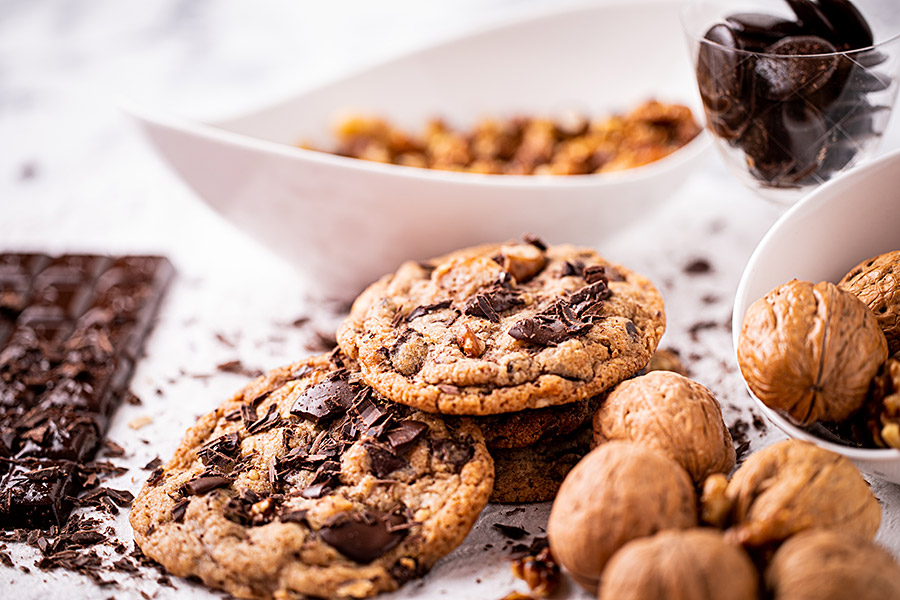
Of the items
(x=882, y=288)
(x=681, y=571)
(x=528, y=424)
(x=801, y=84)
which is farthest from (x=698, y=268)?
(x=681, y=571)

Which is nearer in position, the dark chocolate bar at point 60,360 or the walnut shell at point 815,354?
the walnut shell at point 815,354

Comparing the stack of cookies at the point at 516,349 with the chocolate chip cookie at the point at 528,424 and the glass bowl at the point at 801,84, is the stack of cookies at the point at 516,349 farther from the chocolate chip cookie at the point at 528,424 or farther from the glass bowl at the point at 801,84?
the glass bowl at the point at 801,84

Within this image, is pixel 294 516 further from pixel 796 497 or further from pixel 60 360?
pixel 60 360

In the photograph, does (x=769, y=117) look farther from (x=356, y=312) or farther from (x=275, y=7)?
(x=275, y=7)

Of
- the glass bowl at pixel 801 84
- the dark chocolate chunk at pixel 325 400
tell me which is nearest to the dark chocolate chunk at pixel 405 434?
the dark chocolate chunk at pixel 325 400

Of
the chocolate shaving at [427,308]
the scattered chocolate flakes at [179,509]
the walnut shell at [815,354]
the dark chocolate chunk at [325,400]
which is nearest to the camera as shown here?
the walnut shell at [815,354]

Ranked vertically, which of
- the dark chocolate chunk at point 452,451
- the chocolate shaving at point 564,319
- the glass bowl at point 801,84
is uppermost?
Answer: the glass bowl at point 801,84

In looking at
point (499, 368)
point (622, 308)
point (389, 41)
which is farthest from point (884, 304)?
point (389, 41)
